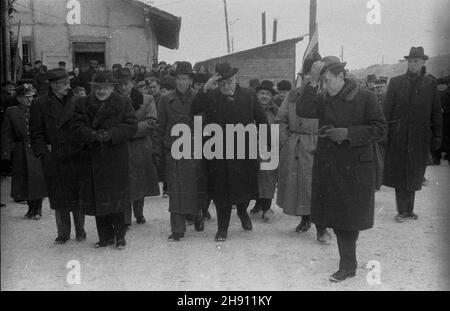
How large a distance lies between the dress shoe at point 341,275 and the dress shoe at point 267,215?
2.67 m

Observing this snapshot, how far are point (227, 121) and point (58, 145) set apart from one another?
189cm

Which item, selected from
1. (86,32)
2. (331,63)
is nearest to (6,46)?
(86,32)

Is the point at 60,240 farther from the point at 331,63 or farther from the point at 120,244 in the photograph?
the point at 331,63

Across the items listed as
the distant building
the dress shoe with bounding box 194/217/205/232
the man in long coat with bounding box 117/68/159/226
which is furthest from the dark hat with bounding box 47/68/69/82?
the distant building

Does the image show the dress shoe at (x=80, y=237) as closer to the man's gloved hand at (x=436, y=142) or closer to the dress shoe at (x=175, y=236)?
the dress shoe at (x=175, y=236)

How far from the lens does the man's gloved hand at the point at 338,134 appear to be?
476 cm

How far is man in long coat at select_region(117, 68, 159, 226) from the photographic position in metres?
7.17

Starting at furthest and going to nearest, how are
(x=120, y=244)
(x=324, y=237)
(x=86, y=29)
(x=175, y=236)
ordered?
(x=86, y=29) < (x=175, y=236) < (x=324, y=237) < (x=120, y=244)

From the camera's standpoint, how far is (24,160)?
812 cm

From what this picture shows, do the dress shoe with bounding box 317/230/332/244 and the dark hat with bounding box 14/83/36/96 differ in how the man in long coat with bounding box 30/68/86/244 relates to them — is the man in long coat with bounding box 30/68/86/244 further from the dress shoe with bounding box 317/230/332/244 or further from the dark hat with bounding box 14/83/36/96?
the dress shoe with bounding box 317/230/332/244

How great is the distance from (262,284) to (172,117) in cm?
253

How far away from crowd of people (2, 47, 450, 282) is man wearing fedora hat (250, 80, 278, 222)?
3 cm
